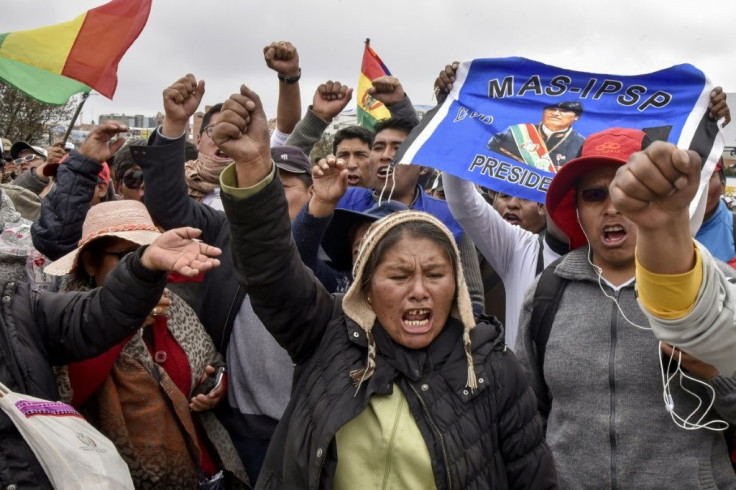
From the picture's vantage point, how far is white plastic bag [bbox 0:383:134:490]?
2049 millimetres

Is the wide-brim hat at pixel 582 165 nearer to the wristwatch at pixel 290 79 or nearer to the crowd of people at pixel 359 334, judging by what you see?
the crowd of people at pixel 359 334

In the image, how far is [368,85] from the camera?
6961 mm

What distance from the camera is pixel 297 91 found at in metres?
4.50

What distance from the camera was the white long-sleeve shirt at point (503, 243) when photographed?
3.55m

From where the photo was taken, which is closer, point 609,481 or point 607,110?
point 609,481

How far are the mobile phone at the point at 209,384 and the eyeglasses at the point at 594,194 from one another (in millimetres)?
1620

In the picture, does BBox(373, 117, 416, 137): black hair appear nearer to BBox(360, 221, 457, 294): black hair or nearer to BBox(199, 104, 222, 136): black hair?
BBox(199, 104, 222, 136): black hair

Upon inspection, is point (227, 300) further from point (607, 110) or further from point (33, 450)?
point (607, 110)

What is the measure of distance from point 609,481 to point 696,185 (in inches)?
51.2

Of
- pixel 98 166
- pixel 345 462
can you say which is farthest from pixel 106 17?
pixel 345 462

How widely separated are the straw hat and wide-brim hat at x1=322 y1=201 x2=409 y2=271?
29.8 inches

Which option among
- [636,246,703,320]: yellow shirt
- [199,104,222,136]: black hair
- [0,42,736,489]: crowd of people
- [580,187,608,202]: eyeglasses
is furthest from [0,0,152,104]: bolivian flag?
[636,246,703,320]: yellow shirt

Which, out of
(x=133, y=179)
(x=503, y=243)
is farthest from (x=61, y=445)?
(x=133, y=179)

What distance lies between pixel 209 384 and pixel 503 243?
158 cm
